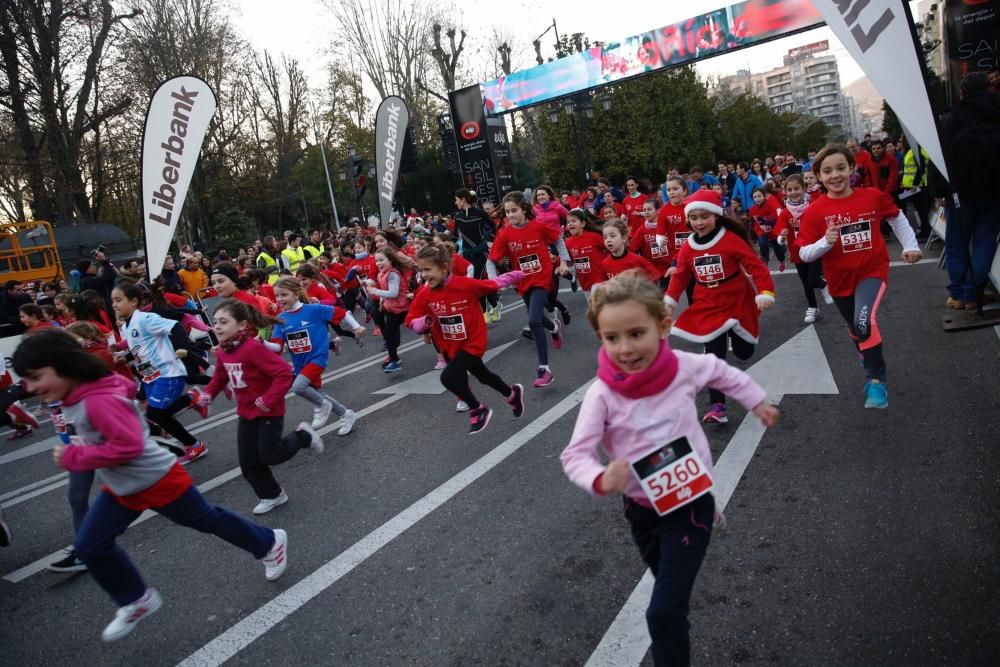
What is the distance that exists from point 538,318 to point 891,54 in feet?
12.5

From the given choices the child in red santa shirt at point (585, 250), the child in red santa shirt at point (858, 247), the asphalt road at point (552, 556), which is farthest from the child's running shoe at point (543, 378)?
the child in red santa shirt at point (858, 247)

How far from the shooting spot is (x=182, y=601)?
Answer: 388cm

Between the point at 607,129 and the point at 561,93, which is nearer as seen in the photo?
the point at 561,93

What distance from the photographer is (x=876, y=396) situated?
4891mm

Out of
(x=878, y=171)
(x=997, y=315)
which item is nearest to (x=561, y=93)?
(x=878, y=171)

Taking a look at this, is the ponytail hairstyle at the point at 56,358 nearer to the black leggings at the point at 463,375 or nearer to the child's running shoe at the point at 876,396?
the black leggings at the point at 463,375

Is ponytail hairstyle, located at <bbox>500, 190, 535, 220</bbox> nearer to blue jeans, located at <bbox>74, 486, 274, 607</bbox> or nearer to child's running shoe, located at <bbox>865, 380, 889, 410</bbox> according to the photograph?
child's running shoe, located at <bbox>865, 380, 889, 410</bbox>

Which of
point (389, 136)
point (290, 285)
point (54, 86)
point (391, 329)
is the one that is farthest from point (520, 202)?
point (54, 86)

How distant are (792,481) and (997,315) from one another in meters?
3.87

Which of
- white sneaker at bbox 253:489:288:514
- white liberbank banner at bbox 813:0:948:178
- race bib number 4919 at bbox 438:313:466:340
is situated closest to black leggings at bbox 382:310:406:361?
race bib number 4919 at bbox 438:313:466:340

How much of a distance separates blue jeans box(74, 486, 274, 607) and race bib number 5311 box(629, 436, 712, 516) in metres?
2.38

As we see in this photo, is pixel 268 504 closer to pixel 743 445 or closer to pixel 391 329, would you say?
pixel 743 445

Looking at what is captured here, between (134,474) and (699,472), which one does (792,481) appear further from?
(134,474)

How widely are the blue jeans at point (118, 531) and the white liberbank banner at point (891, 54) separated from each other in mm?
5617
